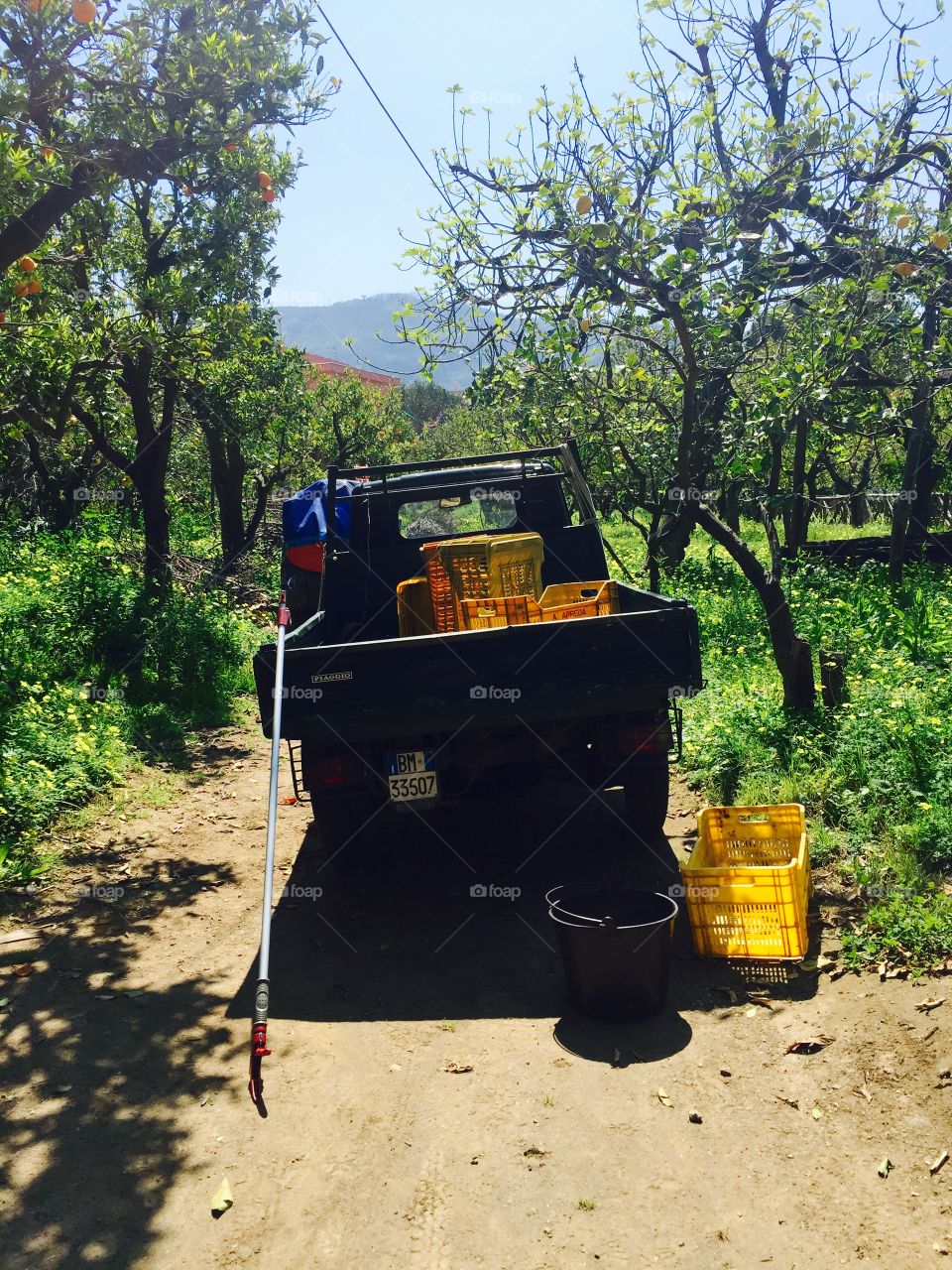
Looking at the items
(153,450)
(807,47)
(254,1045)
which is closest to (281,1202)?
(254,1045)

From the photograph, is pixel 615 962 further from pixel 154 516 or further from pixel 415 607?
pixel 154 516

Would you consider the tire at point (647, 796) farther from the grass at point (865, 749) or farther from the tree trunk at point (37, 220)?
the tree trunk at point (37, 220)

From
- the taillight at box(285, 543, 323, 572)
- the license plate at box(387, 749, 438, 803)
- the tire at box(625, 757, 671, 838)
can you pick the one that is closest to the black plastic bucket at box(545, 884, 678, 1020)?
the license plate at box(387, 749, 438, 803)

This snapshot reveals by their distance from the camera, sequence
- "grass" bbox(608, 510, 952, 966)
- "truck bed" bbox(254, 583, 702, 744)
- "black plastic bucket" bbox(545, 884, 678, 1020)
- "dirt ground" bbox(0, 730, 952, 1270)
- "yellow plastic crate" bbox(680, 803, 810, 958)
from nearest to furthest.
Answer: "dirt ground" bbox(0, 730, 952, 1270), "black plastic bucket" bbox(545, 884, 678, 1020), "yellow plastic crate" bbox(680, 803, 810, 958), "grass" bbox(608, 510, 952, 966), "truck bed" bbox(254, 583, 702, 744)

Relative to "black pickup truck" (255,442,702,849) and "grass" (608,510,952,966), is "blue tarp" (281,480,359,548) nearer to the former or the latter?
"grass" (608,510,952,966)

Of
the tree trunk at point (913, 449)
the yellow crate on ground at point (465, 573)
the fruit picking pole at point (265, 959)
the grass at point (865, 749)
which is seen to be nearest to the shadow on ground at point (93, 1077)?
the fruit picking pole at point (265, 959)

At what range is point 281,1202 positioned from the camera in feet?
11.0

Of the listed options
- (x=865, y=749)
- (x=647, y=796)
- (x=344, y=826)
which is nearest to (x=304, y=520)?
(x=344, y=826)

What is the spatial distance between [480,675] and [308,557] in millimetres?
6459

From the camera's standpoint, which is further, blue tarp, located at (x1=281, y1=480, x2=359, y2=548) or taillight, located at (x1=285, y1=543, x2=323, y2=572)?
blue tarp, located at (x1=281, y1=480, x2=359, y2=548)

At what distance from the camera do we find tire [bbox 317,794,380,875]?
6.02 metres

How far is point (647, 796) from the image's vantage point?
623cm

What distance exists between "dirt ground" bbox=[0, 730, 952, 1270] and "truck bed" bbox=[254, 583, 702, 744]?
93cm

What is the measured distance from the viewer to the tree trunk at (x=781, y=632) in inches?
305
